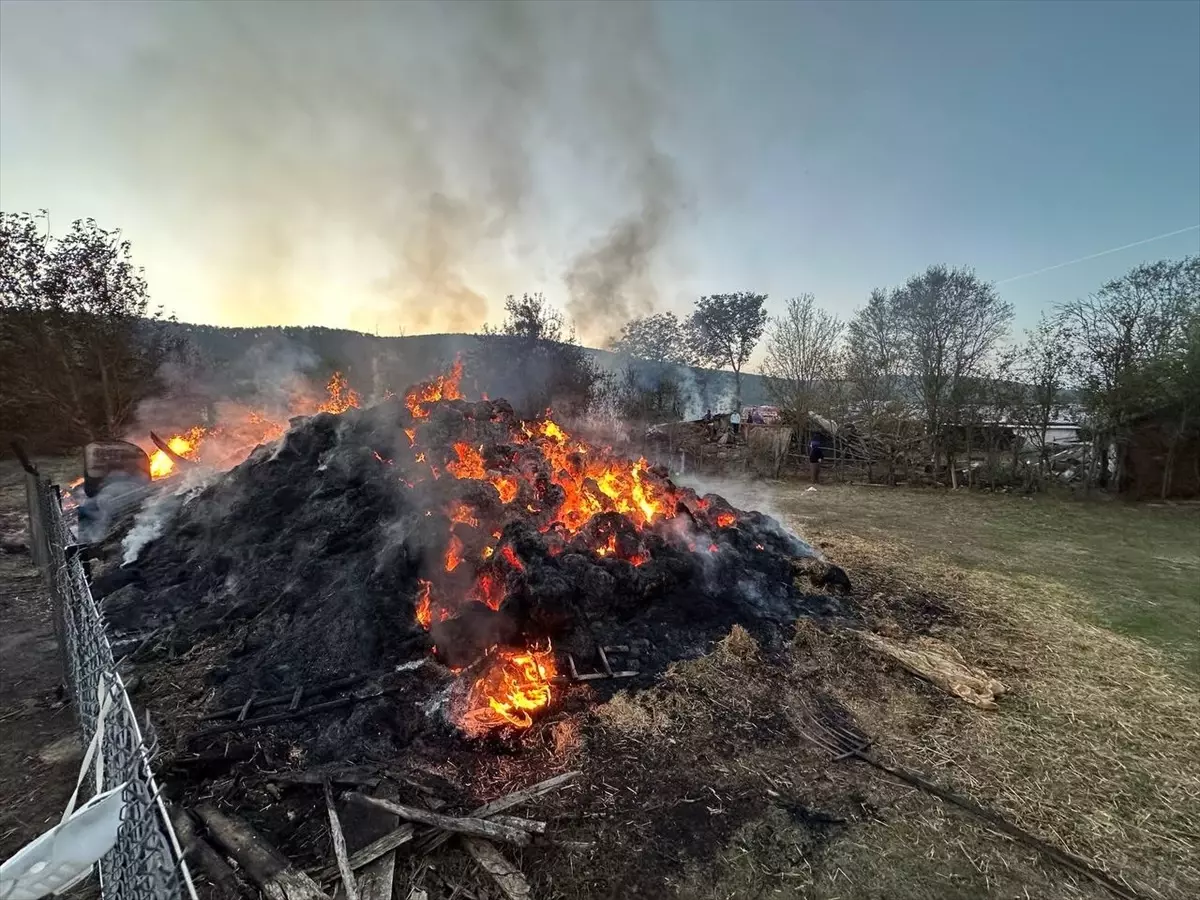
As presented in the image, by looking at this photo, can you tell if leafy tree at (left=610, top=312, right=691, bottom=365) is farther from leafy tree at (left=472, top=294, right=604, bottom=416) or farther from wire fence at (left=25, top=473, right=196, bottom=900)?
wire fence at (left=25, top=473, right=196, bottom=900)

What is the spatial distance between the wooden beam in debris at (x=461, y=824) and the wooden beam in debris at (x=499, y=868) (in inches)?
2.6

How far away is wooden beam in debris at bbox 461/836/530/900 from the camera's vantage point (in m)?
3.72

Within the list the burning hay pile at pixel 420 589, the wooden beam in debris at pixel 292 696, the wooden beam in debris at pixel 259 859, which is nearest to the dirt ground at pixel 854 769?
the wooden beam in debris at pixel 259 859

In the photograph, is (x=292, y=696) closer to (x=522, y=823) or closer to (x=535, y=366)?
(x=522, y=823)

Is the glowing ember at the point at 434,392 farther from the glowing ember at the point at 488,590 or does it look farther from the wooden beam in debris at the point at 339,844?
the wooden beam in debris at the point at 339,844

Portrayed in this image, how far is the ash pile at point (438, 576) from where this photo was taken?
20.4 feet

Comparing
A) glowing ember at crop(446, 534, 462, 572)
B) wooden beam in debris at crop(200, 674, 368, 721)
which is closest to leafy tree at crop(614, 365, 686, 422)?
glowing ember at crop(446, 534, 462, 572)

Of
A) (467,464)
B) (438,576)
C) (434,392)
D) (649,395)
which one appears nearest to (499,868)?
(438,576)

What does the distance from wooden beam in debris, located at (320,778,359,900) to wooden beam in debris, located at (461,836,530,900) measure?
0.80 meters

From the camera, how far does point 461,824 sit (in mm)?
4188

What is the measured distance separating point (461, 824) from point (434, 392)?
31.9ft

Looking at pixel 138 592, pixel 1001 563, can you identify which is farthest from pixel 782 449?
pixel 138 592

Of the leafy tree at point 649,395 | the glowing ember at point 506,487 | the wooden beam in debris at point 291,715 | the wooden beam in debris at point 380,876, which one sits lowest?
the wooden beam in debris at point 380,876

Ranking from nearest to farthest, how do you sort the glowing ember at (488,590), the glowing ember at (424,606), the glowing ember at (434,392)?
the glowing ember at (424,606), the glowing ember at (488,590), the glowing ember at (434,392)
